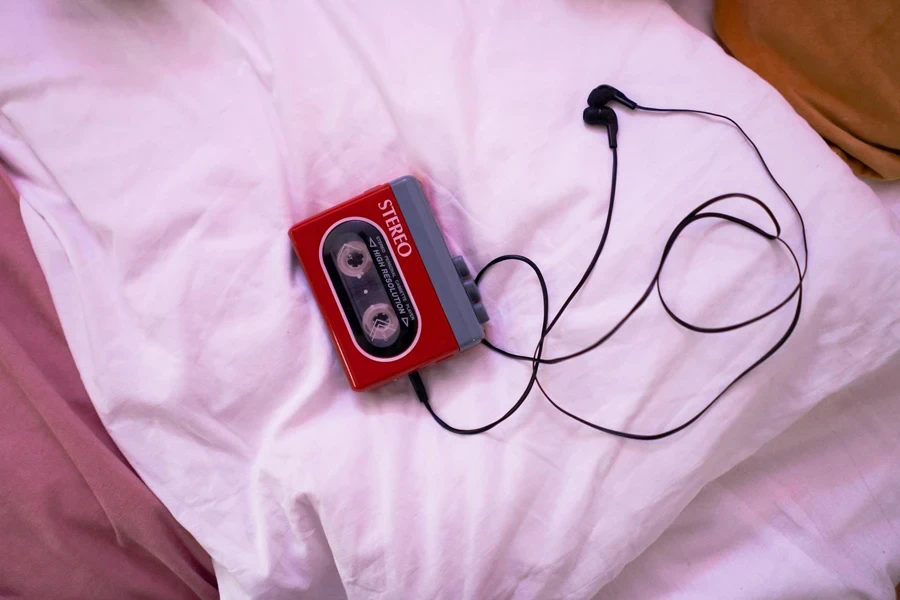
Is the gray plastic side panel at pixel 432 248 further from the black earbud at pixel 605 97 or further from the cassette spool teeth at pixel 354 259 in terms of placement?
the black earbud at pixel 605 97

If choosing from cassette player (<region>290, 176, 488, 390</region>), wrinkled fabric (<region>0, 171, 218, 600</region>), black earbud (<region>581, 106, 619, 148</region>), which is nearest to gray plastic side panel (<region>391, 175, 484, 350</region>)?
cassette player (<region>290, 176, 488, 390</region>)

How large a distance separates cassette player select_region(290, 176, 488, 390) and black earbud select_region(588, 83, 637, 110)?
0.19m

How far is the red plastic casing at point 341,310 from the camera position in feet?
1.97

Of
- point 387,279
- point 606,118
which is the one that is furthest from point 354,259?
point 606,118

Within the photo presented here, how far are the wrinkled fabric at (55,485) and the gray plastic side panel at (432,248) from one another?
1.14ft

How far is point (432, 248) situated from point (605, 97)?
0.23 m

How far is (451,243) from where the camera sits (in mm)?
650

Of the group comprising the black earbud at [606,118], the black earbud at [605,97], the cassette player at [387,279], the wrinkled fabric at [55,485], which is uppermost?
the black earbud at [605,97]

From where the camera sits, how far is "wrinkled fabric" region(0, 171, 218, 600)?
58 cm

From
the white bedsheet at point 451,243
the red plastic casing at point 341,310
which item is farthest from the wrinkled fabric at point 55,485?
the red plastic casing at point 341,310

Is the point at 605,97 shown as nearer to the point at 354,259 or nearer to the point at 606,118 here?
the point at 606,118

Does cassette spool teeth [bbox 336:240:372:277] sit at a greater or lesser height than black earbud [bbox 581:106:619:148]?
lesser

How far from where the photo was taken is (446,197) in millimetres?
638

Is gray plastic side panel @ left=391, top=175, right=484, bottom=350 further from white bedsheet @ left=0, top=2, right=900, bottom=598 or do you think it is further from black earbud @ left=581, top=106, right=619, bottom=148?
black earbud @ left=581, top=106, right=619, bottom=148
